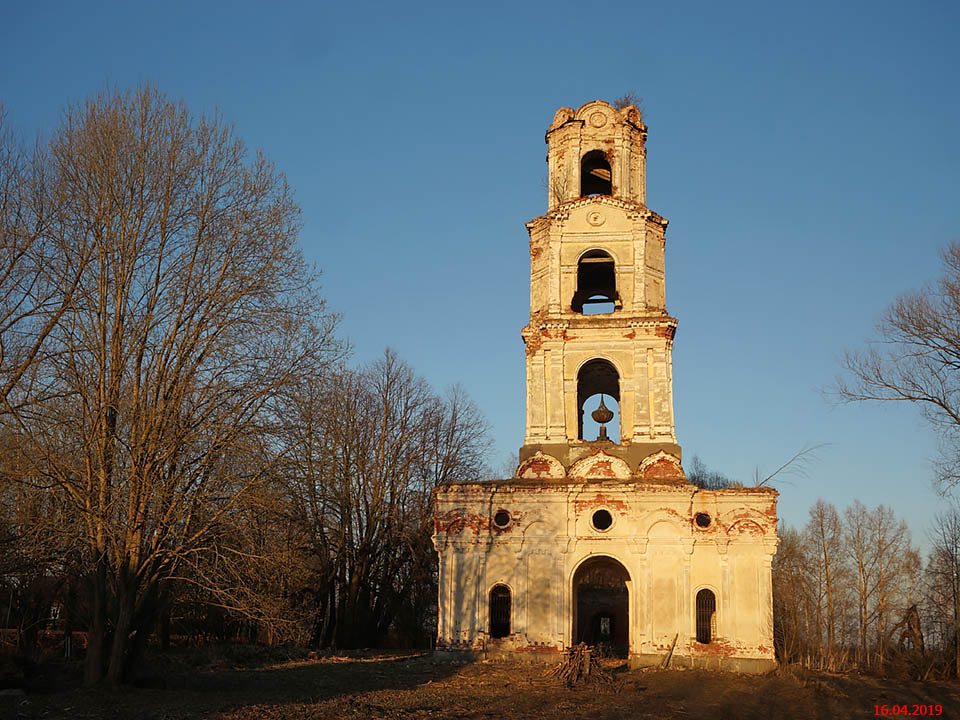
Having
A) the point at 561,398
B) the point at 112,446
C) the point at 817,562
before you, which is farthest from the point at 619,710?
the point at 817,562

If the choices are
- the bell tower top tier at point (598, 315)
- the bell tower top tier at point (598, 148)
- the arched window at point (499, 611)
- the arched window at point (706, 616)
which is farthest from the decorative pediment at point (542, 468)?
the bell tower top tier at point (598, 148)

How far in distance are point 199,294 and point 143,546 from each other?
181 inches

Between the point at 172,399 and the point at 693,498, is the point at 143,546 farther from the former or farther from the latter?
the point at 693,498

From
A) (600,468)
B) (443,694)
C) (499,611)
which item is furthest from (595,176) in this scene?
(443,694)

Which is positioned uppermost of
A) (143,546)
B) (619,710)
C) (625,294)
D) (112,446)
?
(625,294)

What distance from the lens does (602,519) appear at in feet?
83.1

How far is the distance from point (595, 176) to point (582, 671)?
16.9 m

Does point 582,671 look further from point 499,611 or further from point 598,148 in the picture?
point 598,148

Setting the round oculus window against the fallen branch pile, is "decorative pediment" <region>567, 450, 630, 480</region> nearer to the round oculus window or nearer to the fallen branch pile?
the round oculus window

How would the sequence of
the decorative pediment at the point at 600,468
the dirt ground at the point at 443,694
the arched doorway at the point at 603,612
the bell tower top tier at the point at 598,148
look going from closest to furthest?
the dirt ground at the point at 443,694 → the decorative pediment at the point at 600,468 → the bell tower top tier at the point at 598,148 → the arched doorway at the point at 603,612

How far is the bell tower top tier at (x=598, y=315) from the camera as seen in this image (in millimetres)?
26109

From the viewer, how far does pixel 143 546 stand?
50.8 ft

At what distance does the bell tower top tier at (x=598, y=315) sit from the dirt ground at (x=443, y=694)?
5.89 metres

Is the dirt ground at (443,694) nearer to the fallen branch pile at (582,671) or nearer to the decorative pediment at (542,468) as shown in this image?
the fallen branch pile at (582,671)
